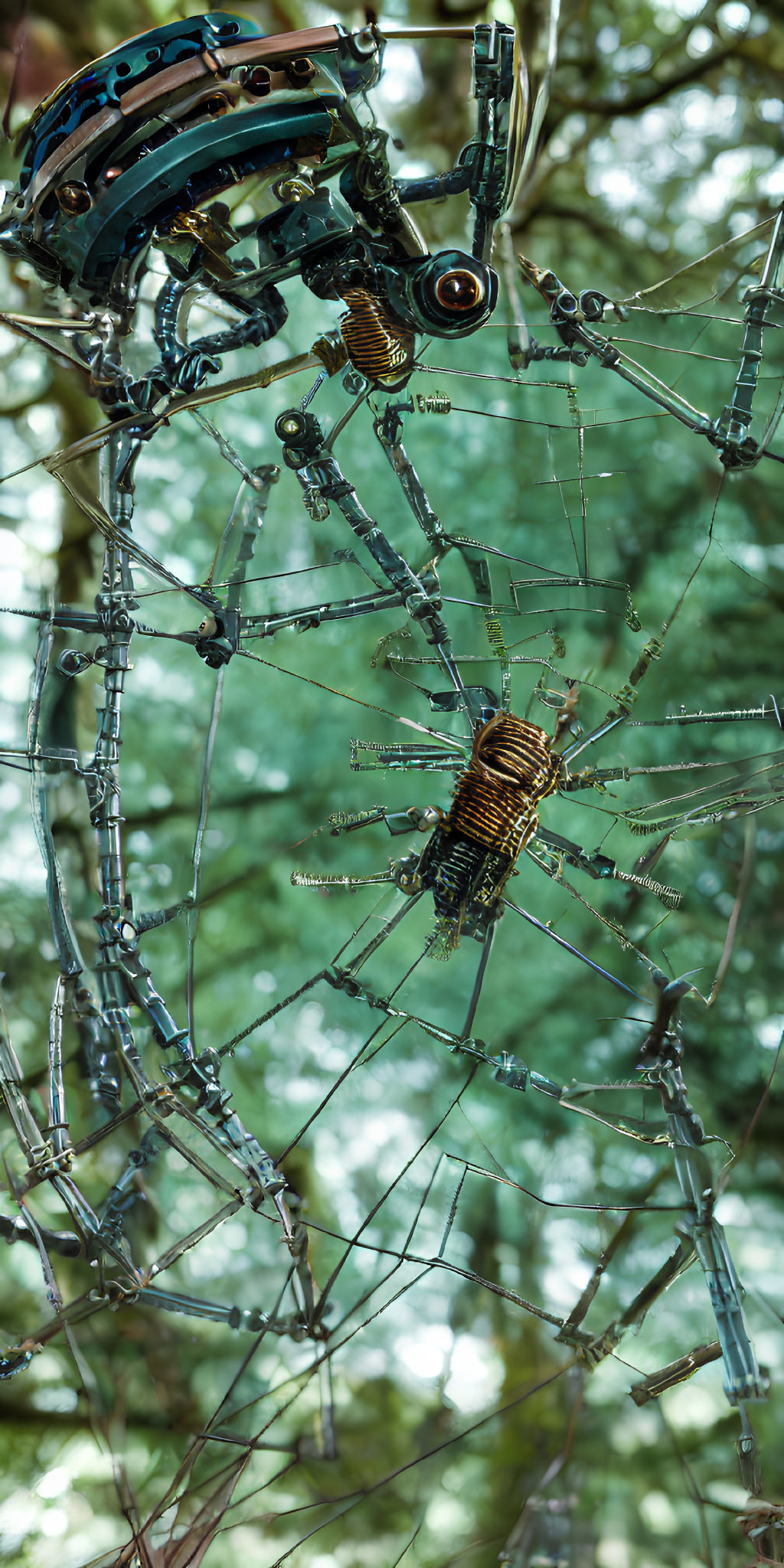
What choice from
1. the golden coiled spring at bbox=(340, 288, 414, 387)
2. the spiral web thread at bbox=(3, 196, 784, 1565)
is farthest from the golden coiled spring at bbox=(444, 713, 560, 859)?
the golden coiled spring at bbox=(340, 288, 414, 387)

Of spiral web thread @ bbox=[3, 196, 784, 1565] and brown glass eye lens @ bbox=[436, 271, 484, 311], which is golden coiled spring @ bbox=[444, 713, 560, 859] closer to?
spiral web thread @ bbox=[3, 196, 784, 1565]

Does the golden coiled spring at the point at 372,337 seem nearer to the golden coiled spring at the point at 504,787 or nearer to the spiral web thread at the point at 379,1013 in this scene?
the spiral web thread at the point at 379,1013

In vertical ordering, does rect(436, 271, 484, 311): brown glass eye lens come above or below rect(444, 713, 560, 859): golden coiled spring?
above

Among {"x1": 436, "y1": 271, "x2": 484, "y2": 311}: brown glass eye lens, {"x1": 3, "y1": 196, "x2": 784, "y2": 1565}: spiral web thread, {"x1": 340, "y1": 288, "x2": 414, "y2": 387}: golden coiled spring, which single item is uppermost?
{"x1": 340, "y1": 288, "x2": 414, "y2": 387}: golden coiled spring

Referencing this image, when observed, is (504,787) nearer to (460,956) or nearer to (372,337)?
(460,956)

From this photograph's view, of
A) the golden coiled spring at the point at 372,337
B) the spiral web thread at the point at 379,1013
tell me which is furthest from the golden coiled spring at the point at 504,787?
the golden coiled spring at the point at 372,337
